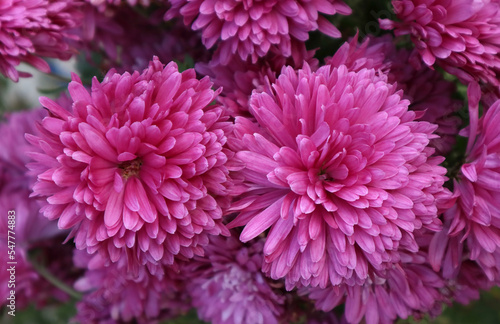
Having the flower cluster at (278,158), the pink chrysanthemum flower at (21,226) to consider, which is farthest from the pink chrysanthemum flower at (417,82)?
the pink chrysanthemum flower at (21,226)

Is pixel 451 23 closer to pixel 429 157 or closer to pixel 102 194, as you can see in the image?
pixel 429 157

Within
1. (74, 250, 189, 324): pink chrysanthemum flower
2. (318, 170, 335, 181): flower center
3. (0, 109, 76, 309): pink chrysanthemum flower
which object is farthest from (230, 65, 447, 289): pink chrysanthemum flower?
(0, 109, 76, 309): pink chrysanthemum flower

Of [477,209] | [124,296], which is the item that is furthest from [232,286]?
[477,209]

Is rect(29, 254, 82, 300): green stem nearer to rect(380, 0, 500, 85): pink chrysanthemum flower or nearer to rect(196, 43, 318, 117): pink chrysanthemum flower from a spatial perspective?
rect(196, 43, 318, 117): pink chrysanthemum flower

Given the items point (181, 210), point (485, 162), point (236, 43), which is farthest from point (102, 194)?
point (485, 162)

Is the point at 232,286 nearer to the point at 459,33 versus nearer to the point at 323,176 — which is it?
the point at 323,176

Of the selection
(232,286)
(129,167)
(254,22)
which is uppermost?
(254,22)
